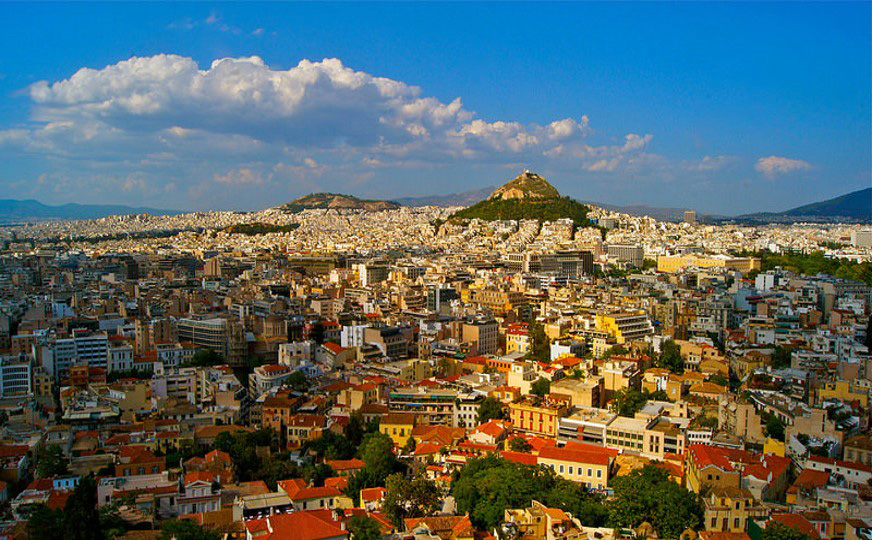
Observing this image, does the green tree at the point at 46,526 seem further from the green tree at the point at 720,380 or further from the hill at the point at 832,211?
the hill at the point at 832,211

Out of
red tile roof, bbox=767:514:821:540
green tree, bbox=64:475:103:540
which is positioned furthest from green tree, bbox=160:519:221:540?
red tile roof, bbox=767:514:821:540

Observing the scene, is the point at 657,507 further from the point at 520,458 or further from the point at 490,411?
the point at 490,411

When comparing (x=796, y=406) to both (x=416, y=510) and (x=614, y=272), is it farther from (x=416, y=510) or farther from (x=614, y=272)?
(x=614, y=272)

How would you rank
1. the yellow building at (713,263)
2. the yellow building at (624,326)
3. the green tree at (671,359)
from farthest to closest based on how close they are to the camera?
1. the yellow building at (713,263)
2. the yellow building at (624,326)
3. the green tree at (671,359)

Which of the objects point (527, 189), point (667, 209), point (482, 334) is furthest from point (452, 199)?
point (482, 334)

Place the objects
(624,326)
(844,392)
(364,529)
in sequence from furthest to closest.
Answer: (624,326) < (844,392) < (364,529)

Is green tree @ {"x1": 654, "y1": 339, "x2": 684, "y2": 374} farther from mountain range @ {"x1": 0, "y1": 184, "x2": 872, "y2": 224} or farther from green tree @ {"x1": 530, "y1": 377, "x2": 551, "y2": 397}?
mountain range @ {"x1": 0, "y1": 184, "x2": 872, "y2": 224}

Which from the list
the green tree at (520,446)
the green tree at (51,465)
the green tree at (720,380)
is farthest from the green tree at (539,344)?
the green tree at (51,465)
